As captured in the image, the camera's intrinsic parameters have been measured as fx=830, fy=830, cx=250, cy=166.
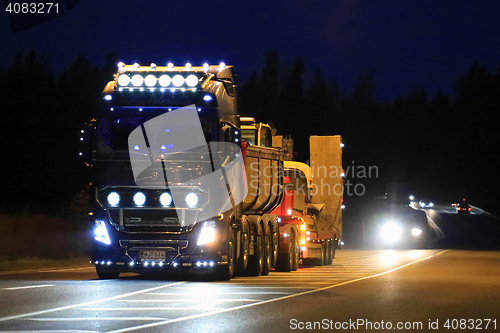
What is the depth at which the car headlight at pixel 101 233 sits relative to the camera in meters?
17.3

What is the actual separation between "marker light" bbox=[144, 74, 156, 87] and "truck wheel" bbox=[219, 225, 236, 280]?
3559mm

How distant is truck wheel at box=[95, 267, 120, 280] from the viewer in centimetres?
1797

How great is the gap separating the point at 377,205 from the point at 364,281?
66.4m

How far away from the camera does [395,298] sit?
554 inches

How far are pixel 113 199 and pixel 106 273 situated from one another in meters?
1.98

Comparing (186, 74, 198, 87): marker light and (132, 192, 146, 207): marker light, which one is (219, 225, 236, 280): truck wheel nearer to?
(132, 192, 146, 207): marker light

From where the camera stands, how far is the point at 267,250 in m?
21.3

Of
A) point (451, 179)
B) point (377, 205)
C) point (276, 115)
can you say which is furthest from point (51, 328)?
point (451, 179)

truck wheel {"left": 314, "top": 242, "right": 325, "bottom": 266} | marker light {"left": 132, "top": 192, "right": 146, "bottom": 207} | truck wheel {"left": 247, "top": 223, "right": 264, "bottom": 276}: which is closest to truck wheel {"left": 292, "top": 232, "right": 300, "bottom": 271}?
truck wheel {"left": 314, "top": 242, "right": 325, "bottom": 266}

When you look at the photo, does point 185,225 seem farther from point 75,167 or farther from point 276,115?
point 276,115

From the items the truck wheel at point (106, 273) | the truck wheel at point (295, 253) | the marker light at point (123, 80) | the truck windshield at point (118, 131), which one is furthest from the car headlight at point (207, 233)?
the truck wheel at point (295, 253)

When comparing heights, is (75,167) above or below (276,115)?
below

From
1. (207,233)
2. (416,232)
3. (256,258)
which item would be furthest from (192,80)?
(416,232)

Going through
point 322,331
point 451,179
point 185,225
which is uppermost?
point 451,179
